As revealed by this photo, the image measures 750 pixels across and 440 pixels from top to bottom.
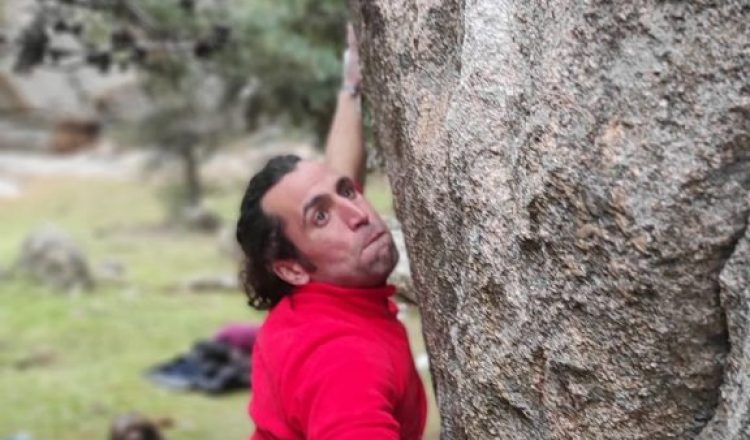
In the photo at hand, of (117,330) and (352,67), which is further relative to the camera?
(117,330)

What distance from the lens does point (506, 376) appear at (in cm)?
240

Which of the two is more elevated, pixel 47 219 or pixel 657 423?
pixel 657 423

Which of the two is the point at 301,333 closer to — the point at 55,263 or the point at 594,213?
the point at 594,213

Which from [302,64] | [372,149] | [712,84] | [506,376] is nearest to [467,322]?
[506,376]

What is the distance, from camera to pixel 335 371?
8.15 ft

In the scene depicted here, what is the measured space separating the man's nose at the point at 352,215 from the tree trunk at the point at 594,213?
0.18 metres

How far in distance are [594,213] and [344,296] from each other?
79 cm

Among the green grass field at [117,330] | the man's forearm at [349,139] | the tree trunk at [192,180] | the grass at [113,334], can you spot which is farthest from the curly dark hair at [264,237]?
the tree trunk at [192,180]

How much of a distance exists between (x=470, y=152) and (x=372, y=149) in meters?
1.21

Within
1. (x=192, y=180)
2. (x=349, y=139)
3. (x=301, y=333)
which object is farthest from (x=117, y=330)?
(x=301, y=333)

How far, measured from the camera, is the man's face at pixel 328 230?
2.70 metres

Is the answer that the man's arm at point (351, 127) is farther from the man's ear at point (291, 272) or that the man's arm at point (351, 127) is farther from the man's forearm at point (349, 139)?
the man's ear at point (291, 272)

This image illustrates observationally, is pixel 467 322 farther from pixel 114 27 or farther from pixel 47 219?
pixel 47 219

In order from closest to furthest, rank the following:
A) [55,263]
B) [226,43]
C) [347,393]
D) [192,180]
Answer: [347,393]
[226,43]
[55,263]
[192,180]
